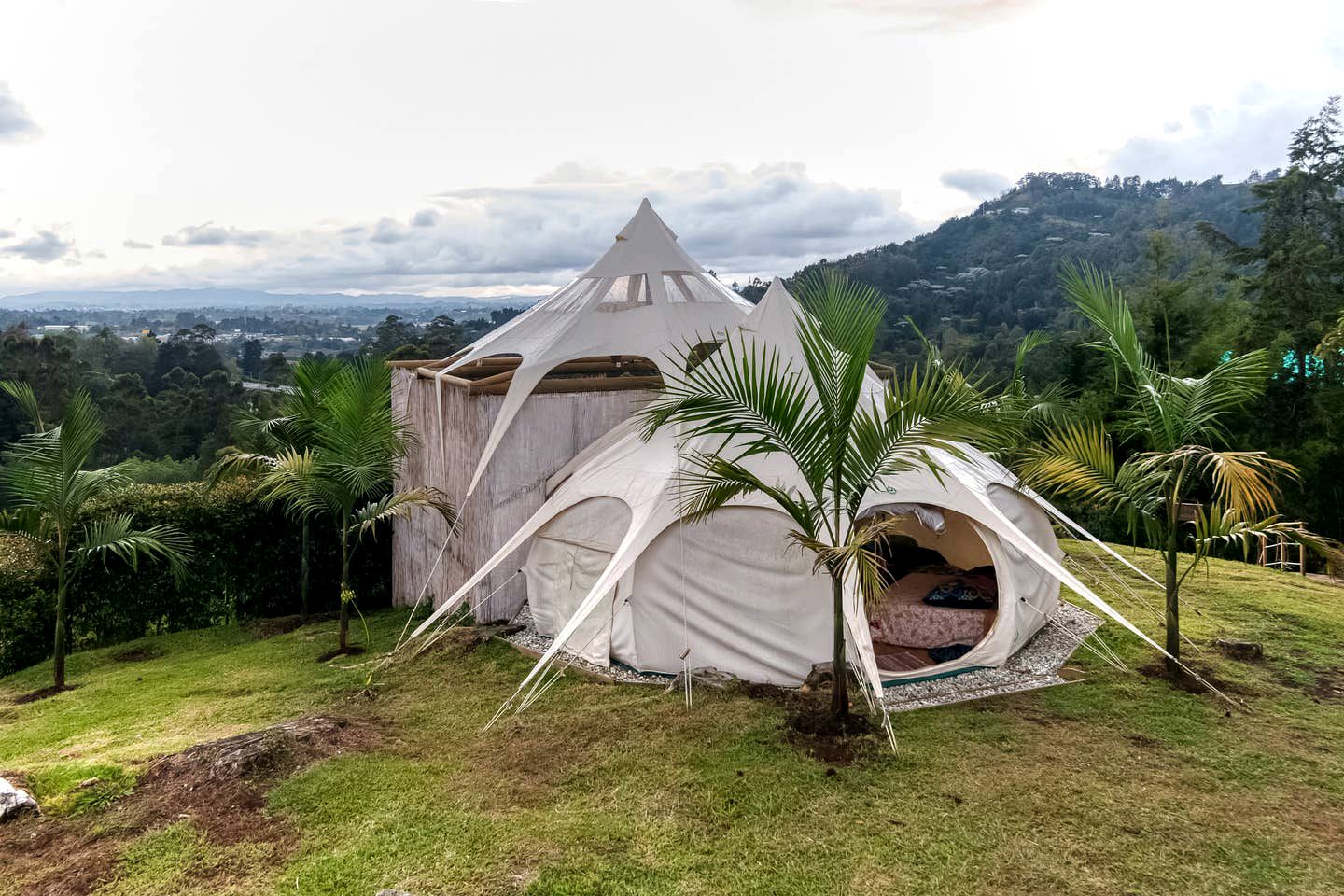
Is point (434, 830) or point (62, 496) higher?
point (62, 496)

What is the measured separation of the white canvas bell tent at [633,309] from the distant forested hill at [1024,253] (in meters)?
20.7

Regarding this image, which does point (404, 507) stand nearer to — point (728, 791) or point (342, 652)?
point (342, 652)

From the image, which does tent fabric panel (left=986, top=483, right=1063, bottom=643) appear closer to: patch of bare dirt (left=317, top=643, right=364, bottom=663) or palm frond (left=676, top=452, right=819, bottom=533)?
palm frond (left=676, top=452, right=819, bottom=533)

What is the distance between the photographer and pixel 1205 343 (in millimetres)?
23531

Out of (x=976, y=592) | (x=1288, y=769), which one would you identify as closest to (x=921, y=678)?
(x=976, y=592)

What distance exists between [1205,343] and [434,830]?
25.2 metres

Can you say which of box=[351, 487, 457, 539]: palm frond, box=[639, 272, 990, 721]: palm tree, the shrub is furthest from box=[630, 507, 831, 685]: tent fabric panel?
the shrub

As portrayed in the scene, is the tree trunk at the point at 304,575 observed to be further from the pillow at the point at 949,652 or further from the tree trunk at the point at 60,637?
the pillow at the point at 949,652

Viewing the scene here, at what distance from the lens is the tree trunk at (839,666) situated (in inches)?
216

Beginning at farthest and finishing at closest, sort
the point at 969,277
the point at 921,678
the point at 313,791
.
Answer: the point at 969,277, the point at 921,678, the point at 313,791

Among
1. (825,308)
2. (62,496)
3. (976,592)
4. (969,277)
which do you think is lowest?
(976,592)

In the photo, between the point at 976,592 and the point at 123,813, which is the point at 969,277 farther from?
the point at 123,813

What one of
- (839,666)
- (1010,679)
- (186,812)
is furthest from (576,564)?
(1010,679)

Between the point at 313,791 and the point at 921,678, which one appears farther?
the point at 921,678
